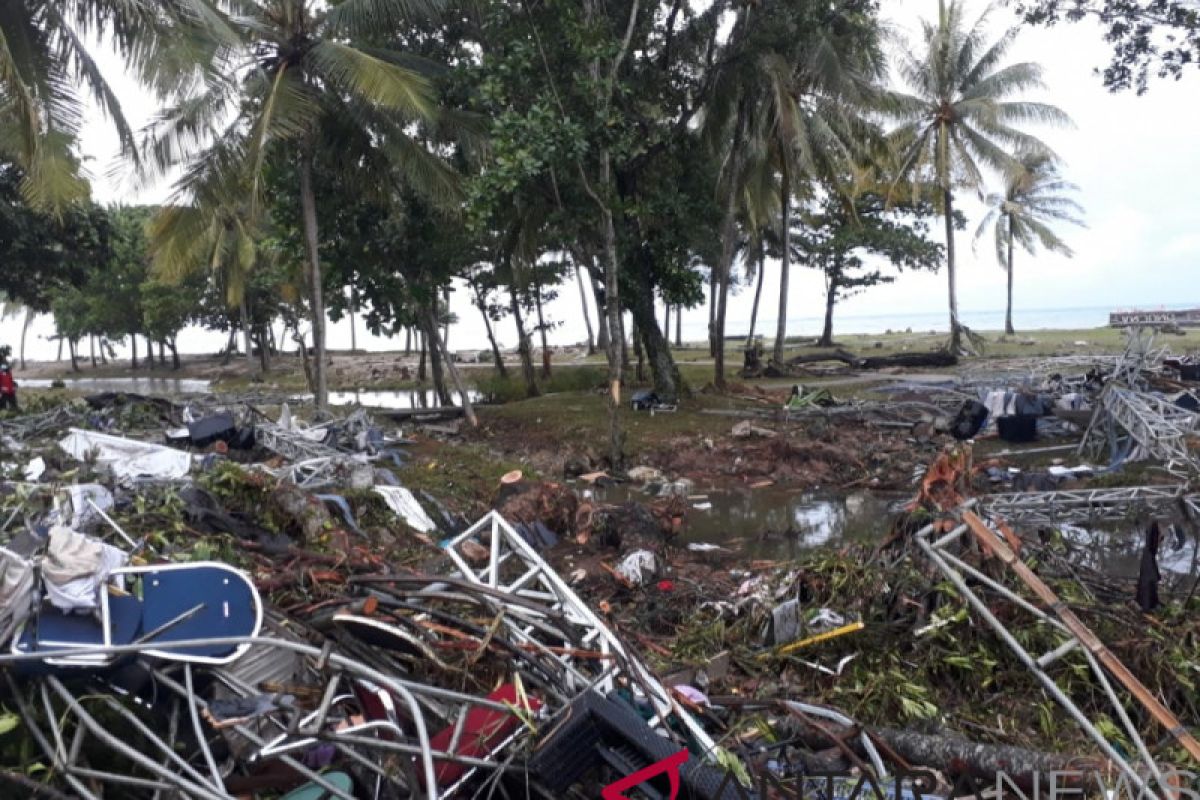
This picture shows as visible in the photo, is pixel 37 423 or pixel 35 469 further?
pixel 37 423

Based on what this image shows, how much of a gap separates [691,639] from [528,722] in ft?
7.69

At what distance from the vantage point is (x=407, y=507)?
8.83 metres

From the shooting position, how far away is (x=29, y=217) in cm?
1742

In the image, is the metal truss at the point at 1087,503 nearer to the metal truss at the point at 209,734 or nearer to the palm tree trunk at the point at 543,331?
the metal truss at the point at 209,734

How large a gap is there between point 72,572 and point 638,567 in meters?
4.59

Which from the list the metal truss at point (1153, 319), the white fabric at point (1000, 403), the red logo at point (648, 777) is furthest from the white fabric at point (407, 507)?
the metal truss at point (1153, 319)

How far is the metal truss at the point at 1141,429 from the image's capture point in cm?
904

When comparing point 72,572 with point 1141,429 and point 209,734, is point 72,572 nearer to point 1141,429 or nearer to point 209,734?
point 209,734

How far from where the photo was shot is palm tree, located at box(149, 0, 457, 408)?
11.6m

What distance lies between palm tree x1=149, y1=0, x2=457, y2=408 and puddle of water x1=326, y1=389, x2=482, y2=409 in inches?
345

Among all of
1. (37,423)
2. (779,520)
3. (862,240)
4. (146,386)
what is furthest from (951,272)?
(146,386)

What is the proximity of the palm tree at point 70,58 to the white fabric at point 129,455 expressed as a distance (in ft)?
8.82

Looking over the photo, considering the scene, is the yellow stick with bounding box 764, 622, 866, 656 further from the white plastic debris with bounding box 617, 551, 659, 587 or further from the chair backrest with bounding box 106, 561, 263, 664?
the chair backrest with bounding box 106, 561, 263, 664

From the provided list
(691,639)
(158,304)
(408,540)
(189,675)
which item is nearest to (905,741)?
(691,639)
